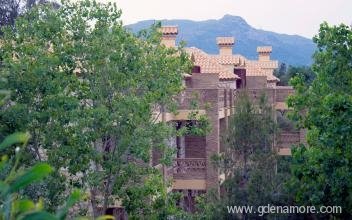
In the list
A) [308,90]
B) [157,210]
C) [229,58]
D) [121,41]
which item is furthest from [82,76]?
[229,58]

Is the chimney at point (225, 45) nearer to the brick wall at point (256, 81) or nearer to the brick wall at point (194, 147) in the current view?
the brick wall at point (256, 81)

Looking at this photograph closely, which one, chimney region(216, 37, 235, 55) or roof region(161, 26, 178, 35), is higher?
roof region(161, 26, 178, 35)

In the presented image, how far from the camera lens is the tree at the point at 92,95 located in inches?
492

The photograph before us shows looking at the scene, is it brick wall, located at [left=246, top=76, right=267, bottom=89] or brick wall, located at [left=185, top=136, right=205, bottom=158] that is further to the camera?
brick wall, located at [left=246, top=76, right=267, bottom=89]

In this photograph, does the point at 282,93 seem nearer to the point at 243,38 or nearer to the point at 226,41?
the point at 226,41

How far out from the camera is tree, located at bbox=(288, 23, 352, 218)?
12.2m

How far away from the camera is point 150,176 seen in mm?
13992

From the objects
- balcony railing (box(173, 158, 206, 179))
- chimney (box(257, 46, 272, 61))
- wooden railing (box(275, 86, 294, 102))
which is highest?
chimney (box(257, 46, 272, 61))

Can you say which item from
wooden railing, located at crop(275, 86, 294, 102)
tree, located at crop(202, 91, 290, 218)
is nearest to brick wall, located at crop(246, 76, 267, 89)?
wooden railing, located at crop(275, 86, 294, 102)

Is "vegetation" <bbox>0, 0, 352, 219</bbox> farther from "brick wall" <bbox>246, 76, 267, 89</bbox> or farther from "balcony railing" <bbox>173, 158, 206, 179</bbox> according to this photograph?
"brick wall" <bbox>246, 76, 267, 89</bbox>

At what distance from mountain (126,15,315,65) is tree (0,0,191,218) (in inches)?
4392

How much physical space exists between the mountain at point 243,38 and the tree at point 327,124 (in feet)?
363

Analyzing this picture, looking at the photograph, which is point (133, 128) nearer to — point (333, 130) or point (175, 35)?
point (333, 130)

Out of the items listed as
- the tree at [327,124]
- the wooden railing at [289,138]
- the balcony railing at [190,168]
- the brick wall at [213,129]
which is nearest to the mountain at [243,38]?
the wooden railing at [289,138]
